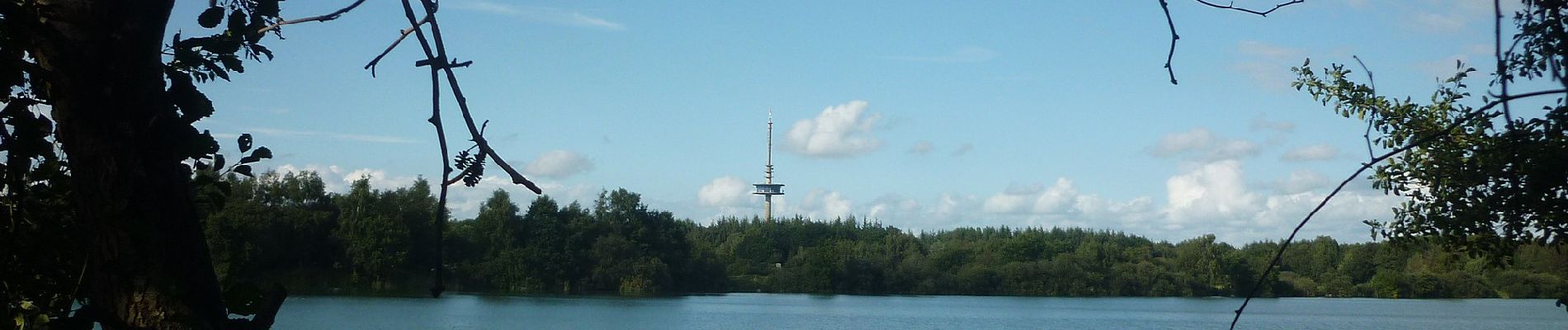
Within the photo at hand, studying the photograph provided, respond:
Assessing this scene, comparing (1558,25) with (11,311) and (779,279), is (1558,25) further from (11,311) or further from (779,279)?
(779,279)

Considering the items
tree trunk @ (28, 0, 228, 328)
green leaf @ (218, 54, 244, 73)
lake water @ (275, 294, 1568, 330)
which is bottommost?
tree trunk @ (28, 0, 228, 328)

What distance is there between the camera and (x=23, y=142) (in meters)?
1.98

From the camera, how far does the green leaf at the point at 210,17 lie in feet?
6.51

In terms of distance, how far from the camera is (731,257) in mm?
73125

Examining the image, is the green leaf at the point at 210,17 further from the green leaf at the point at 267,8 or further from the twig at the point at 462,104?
the twig at the point at 462,104

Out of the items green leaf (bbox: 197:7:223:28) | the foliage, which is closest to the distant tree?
the foliage

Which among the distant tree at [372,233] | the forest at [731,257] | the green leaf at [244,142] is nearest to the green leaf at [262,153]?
the green leaf at [244,142]

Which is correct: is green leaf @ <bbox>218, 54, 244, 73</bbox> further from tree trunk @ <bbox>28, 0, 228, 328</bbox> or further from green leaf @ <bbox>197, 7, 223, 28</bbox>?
tree trunk @ <bbox>28, 0, 228, 328</bbox>

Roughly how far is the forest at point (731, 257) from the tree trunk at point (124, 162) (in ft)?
86.4

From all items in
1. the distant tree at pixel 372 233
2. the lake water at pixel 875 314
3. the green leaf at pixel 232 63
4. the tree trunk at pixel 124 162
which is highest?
the distant tree at pixel 372 233

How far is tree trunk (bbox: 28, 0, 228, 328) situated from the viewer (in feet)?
4.43

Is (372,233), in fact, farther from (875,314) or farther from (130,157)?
(130,157)

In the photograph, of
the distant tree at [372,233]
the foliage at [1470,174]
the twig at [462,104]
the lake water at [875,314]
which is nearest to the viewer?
the twig at [462,104]

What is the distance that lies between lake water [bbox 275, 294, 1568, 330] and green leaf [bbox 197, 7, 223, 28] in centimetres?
2731
